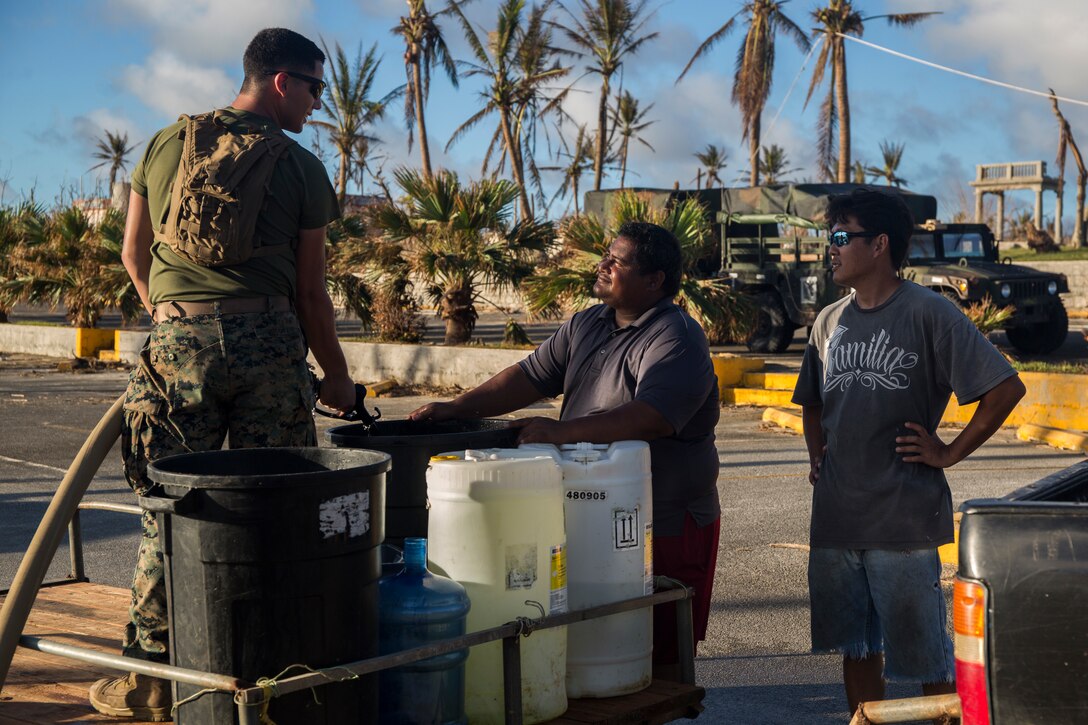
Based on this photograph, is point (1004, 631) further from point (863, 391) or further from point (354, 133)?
point (354, 133)

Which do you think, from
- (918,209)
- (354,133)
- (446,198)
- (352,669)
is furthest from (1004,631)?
(354,133)

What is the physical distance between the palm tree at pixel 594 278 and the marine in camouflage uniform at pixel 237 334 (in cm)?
1140

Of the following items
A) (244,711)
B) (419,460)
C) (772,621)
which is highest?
(419,460)

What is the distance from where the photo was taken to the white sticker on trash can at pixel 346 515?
2.44 m

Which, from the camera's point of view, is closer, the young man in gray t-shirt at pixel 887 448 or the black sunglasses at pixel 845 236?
the young man in gray t-shirt at pixel 887 448

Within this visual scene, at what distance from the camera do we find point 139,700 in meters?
2.95

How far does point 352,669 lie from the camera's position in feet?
7.92

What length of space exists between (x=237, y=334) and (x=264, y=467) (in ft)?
1.67

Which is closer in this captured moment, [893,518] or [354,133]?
[893,518]

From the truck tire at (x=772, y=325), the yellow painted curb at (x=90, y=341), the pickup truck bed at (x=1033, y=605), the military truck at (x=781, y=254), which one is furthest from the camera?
the yellow painted curb at (x=90, y=341)

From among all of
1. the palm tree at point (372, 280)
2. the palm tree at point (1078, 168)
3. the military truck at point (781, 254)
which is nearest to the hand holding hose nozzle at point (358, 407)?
the palm tree at point (372, 280)

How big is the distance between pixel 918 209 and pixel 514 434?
59.8 feet

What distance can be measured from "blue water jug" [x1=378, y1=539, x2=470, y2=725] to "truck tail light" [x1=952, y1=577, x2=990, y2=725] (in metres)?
1.04

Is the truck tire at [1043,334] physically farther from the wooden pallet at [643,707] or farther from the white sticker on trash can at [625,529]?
the white sticker on trash can at [625,529]
